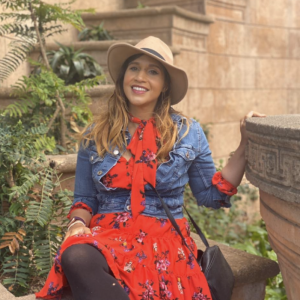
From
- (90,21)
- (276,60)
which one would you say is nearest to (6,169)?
(90,21)

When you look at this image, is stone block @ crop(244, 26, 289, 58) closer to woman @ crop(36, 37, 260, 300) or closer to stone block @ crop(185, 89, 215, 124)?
stone block @ crop(185, 89, 215, 124)

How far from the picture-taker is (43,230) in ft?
9.93

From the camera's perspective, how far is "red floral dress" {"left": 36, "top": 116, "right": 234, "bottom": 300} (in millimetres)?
2238

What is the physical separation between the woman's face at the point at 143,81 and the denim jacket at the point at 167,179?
0.54 feet

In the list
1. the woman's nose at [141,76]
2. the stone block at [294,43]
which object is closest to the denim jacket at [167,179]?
the woman's nose at [141,76]

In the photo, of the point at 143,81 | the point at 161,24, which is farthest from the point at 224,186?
the point at 161,24

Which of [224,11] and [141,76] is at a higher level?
[224,11]

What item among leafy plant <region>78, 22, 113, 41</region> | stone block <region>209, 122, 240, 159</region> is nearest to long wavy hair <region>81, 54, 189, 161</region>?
leafy plant <region>78, 22, 113, 41</region>

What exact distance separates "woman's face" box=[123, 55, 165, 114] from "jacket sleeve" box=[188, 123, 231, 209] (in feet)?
0.91

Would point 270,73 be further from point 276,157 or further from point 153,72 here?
point 276,157

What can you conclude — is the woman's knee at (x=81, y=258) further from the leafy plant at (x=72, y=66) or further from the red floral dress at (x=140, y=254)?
the leafy plant at (x=72, y=66)

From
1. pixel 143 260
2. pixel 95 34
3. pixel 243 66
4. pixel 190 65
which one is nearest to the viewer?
pixel 143 260

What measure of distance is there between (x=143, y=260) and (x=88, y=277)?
0.30m

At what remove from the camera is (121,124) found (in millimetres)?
2652
